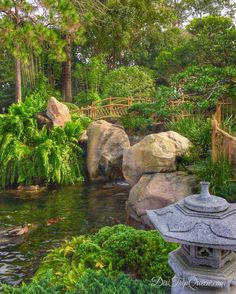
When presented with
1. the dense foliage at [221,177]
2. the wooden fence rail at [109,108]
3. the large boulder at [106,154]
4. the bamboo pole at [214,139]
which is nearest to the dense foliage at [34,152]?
the large boulder at [106,154]

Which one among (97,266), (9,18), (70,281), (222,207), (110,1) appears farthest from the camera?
(110,1)

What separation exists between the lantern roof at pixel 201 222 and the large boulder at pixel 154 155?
586 cm

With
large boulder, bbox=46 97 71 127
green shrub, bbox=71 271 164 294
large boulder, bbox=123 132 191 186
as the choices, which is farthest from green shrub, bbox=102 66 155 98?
green shrub, bbox=71 271 164 294

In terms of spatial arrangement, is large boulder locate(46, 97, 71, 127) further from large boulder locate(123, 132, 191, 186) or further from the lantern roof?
the lantern roof

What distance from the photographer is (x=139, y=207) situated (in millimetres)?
9664

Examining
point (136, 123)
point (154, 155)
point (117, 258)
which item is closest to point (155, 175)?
point (154, 155)

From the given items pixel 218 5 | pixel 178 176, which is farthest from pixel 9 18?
pixel 218 5

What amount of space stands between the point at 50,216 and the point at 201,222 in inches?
328

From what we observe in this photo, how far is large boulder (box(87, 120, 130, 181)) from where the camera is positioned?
15883 mm

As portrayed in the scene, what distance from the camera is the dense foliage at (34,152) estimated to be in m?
14.8

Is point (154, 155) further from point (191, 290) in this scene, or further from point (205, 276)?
point (205, 276)

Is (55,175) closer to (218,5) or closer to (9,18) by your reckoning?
(9,18)

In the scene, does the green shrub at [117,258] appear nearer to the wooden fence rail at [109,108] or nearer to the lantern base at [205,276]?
the lantern base at [205,276]

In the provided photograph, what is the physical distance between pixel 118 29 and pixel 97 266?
22.5 m
